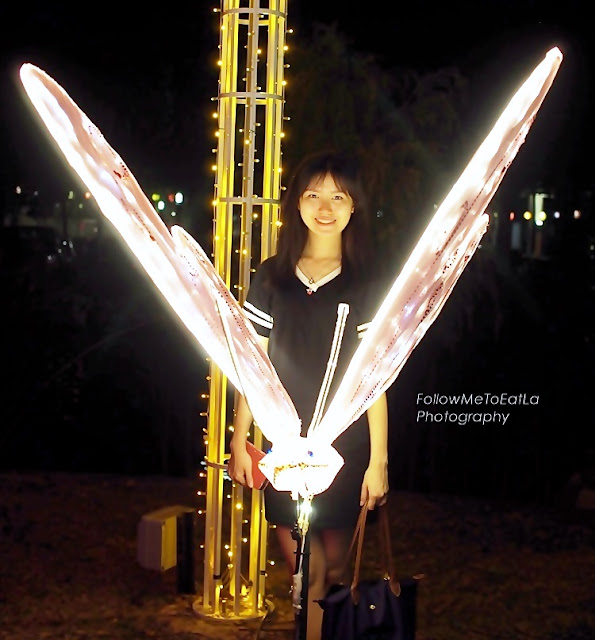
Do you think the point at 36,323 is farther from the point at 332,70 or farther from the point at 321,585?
the point at 321,585

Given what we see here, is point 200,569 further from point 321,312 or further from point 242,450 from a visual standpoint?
point 321,312

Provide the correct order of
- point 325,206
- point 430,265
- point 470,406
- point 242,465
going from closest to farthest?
1. point 430,265
2. point 325,206
3. point 242,465
4. point 470,406

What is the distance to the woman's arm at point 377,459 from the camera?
11.4 feet

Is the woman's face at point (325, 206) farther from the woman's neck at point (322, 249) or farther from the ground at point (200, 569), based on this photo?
the ground at point (200, 569)

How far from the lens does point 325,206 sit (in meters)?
3.45

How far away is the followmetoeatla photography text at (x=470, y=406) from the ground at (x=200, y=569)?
1.98ft

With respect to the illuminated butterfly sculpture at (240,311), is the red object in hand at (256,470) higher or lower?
lower

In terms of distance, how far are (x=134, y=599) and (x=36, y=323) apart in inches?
148

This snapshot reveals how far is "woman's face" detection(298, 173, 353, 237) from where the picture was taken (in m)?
→ 3.46

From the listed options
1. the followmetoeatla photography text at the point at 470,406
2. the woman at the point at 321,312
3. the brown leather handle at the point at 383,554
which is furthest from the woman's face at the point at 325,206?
the followmetoeatla photography text at the point at 470,406

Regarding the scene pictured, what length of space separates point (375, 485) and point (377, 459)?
3.6 inches

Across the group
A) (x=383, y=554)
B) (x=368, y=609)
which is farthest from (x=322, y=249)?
(x=368, y=609)

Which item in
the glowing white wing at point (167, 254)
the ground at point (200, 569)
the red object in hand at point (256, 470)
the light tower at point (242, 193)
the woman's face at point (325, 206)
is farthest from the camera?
the ground at point (200, 569)

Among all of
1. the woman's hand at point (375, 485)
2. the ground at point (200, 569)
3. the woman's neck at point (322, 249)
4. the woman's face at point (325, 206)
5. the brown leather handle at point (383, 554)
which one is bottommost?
the ground at point (200, 569)
